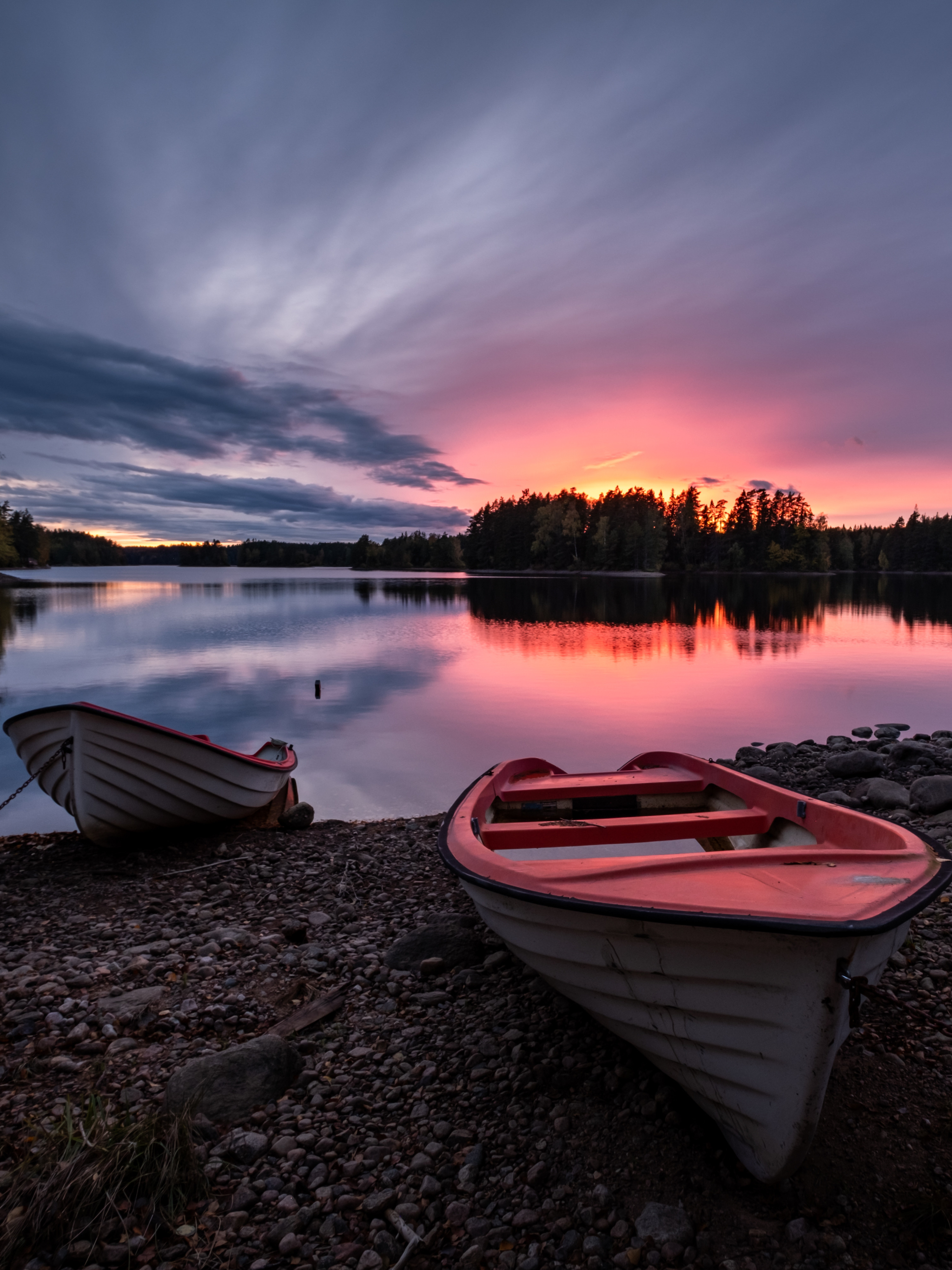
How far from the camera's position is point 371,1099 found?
3.48m

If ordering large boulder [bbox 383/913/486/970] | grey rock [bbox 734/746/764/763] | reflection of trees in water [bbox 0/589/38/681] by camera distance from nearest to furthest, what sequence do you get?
large boulder [bbox 383/913/486/970] → grey rock [bbox 734/746/764/763] → reflection of trees in water [bbox 0/589/38/681]

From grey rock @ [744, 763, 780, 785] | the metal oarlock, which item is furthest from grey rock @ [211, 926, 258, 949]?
grey rock @ [744, 763, 780, 785]

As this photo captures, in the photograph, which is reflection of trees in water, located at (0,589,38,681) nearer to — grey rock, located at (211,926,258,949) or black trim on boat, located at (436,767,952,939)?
grey rock, located at (211,926,258,949)

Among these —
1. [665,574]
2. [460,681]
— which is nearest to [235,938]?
[460,681]

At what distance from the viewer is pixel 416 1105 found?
3443mm

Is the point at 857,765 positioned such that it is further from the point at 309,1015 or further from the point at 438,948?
the point at 309,1015

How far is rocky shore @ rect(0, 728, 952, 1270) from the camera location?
263cm

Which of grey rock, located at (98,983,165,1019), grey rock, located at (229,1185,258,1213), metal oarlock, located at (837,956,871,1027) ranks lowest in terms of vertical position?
grey rock, located at (98,983,165,1019)

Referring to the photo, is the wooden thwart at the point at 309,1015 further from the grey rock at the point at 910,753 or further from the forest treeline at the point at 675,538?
the forest treeline at the point at 675,538

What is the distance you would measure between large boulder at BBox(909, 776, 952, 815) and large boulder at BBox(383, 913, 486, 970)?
21.0 ft

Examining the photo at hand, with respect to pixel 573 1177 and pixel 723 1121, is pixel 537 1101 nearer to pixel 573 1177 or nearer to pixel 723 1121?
pixel 573 1177

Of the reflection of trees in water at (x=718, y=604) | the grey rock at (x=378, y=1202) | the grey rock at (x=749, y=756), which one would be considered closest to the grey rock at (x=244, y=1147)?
the grey rock at (x=378, y=1202)

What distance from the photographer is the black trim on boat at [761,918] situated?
2381mm

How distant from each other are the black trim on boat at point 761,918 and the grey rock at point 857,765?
8101mm
